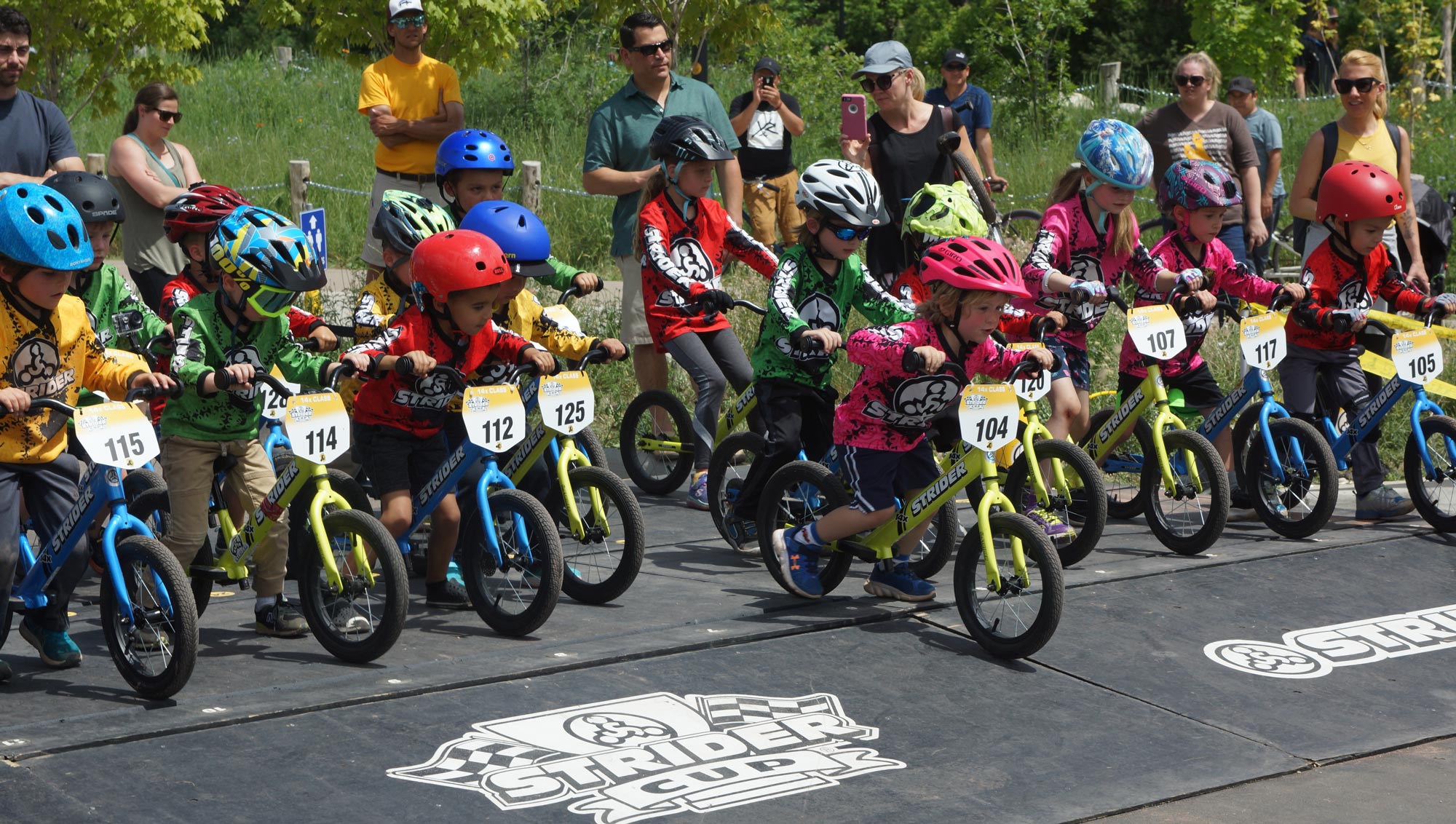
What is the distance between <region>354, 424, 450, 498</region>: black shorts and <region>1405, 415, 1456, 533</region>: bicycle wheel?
4390 millimetres

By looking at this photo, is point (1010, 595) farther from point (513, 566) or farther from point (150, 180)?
point (150, 180)

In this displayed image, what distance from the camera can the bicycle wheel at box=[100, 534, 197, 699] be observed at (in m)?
5.16

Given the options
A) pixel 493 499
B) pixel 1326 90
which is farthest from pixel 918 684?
pixel 1326 90

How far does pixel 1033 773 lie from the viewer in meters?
4.93

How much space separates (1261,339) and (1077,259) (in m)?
0.90

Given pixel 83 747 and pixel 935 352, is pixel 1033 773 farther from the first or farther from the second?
pixel 83 747

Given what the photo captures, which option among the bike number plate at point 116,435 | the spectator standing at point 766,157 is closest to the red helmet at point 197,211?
the bike number plate at point 116,435

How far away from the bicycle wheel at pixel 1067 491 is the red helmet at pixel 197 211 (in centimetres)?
328

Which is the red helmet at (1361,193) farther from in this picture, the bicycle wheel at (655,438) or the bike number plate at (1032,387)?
the bicycle wheel at (655,438)

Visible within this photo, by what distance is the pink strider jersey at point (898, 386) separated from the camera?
19.7ft

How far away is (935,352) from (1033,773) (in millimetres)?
1525

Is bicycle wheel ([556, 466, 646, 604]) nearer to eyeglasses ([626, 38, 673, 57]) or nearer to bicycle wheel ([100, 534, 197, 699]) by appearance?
bicycle wheel ([100, 534, 197, 699])

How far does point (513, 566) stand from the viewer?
6.09m

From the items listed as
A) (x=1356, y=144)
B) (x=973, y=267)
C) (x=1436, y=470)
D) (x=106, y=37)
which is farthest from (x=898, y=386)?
(x=106, y=37)
